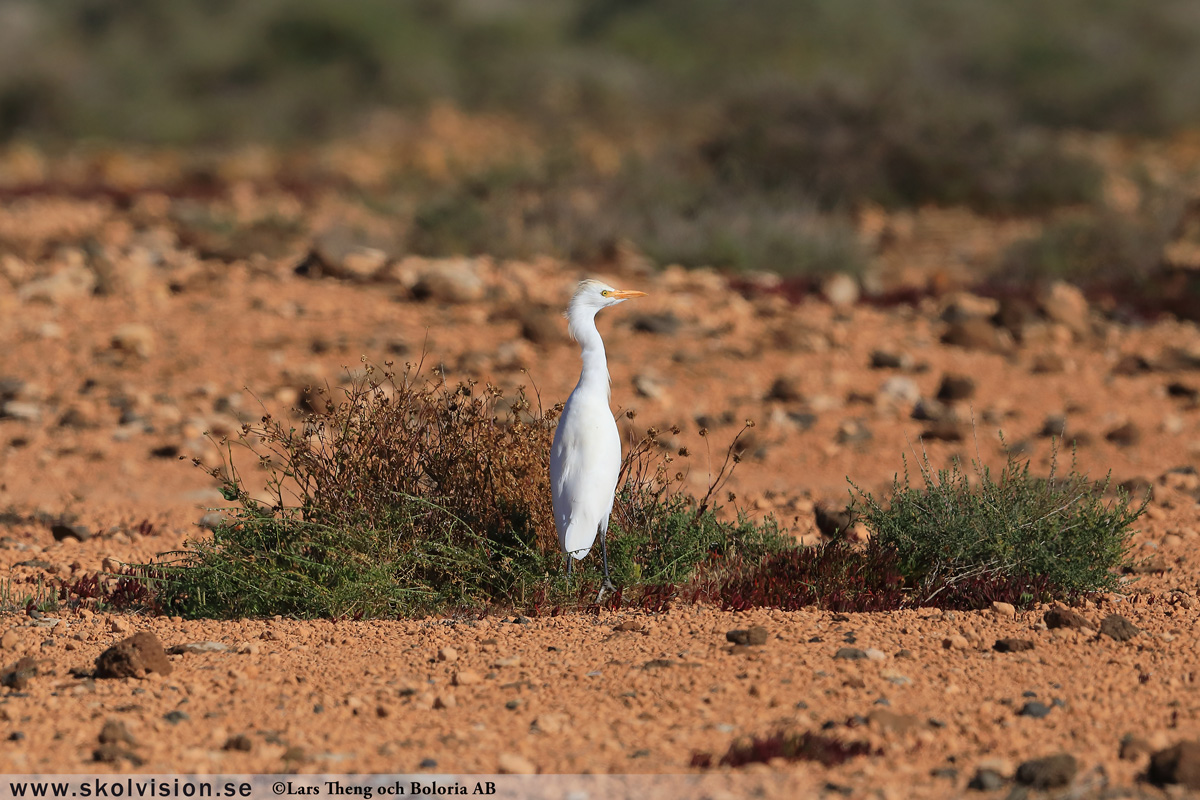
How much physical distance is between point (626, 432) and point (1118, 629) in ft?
13.7

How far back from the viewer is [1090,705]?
423 cm

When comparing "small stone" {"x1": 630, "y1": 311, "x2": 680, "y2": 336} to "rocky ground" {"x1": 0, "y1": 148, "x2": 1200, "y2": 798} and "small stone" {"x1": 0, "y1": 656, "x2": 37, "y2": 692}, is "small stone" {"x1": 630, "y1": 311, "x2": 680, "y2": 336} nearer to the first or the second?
"rocky ground" {"x1": 0, "y1": 148, "x2": 1200, "y2": 798}

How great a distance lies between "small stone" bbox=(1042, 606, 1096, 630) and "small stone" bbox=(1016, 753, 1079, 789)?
4.64ft

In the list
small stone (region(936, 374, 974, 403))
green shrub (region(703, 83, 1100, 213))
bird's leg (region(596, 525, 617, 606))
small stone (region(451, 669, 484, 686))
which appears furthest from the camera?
green shrub (region(703, 83, 1100, 213))

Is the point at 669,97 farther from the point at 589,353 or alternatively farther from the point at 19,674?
the point at 19,674

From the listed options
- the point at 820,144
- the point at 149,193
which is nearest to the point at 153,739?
the point at 820,144

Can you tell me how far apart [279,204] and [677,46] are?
23.2 m

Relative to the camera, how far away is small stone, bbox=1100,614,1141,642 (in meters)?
4.88

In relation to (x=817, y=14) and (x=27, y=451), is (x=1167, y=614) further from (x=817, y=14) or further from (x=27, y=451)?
(x=817, y=14)

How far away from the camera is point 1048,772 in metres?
3.64

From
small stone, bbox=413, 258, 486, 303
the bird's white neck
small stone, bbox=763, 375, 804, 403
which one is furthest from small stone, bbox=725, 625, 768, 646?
small stone, bbox=413, 258, 486, 303

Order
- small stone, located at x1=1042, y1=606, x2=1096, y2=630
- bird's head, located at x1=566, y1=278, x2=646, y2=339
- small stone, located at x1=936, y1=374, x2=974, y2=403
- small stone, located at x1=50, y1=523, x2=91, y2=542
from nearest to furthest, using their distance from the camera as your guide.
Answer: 1. small stone, located at x1=1042, y1=606, x2=1096, y2=630
2. bird's head, located at x1=566, y1=278, x2=646, y2=339
3. small stone, located at x1=50, y1=523, x2=91, y2=542
4. small stone, located at x1=936, y1=374, x2=974, y2=403

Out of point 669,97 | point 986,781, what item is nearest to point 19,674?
point 986,781

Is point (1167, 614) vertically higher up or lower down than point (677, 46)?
lower down
